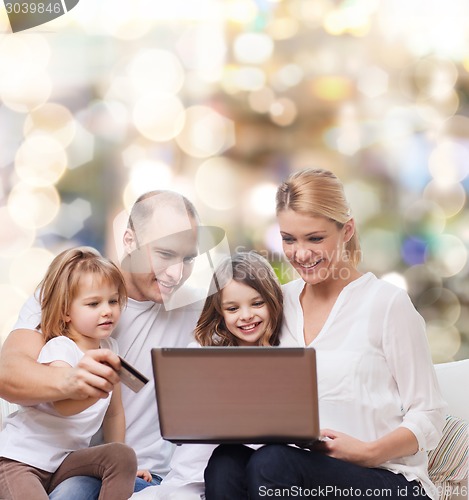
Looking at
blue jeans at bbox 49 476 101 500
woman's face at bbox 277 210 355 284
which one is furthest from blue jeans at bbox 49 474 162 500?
woman's face at bbox 277 210 355 284

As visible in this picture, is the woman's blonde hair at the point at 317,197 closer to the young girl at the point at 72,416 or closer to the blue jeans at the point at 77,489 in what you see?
the young girl at the point at 72,416

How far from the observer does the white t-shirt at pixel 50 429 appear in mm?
1275

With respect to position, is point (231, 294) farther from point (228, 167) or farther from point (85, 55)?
point (85, 55)

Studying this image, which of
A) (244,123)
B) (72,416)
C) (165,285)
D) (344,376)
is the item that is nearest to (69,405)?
(72,416)

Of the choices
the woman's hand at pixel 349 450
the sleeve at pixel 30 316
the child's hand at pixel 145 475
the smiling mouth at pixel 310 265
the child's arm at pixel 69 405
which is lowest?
the child's hand at pixel 145 475

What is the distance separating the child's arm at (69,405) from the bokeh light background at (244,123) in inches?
21.3

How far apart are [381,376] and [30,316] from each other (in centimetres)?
60

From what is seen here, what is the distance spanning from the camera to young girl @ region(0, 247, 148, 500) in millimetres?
1253

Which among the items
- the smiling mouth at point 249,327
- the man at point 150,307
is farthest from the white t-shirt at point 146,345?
the smiling mouth at point 249,327

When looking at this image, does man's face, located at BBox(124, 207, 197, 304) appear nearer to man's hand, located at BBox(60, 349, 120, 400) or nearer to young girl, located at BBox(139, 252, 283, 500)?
young girl, located at BBox(139, 252, 283, 500)

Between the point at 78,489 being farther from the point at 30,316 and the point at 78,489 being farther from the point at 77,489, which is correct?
the point at 30,316

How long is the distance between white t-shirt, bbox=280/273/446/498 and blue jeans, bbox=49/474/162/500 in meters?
0.38

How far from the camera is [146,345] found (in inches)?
57.2

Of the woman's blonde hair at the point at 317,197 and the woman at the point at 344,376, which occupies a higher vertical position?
the woman's blonde hair at the point at 317,197
